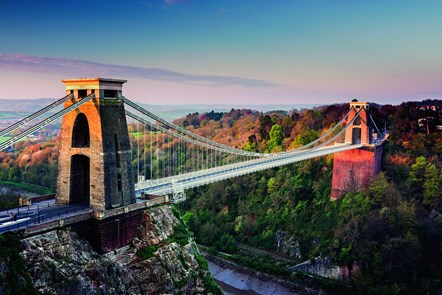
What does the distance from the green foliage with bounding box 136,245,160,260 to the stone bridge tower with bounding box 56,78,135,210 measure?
6.07ft

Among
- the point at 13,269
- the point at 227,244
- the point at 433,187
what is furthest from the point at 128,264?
A: the point at 433,187

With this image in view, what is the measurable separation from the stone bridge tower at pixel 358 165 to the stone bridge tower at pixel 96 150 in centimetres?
1773

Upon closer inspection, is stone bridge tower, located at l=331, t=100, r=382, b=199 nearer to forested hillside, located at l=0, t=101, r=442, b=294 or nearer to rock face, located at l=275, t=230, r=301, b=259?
forested hillside, located at l=0, t=101, r=442, b=294

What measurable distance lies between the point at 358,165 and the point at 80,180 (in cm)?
2034

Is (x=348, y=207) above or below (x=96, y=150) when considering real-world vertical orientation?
below

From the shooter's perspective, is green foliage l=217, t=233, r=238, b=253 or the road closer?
the road

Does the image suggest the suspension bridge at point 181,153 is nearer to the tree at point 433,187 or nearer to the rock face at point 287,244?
the tree at point 433,187

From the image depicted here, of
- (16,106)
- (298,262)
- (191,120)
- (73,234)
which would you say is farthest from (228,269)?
(191,120)

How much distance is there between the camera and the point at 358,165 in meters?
29.5

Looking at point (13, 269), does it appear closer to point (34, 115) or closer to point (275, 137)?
point (34, 115)

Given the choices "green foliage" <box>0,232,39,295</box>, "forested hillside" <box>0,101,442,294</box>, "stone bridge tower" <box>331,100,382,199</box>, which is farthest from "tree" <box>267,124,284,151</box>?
"green foliage" <box>0,232,39,295</box>

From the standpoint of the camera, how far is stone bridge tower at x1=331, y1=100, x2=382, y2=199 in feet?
95.0

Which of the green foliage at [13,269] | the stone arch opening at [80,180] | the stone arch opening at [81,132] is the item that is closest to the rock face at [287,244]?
the stone arch opening at [80,180]

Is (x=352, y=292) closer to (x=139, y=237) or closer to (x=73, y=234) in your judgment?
(x=139, y=237)
